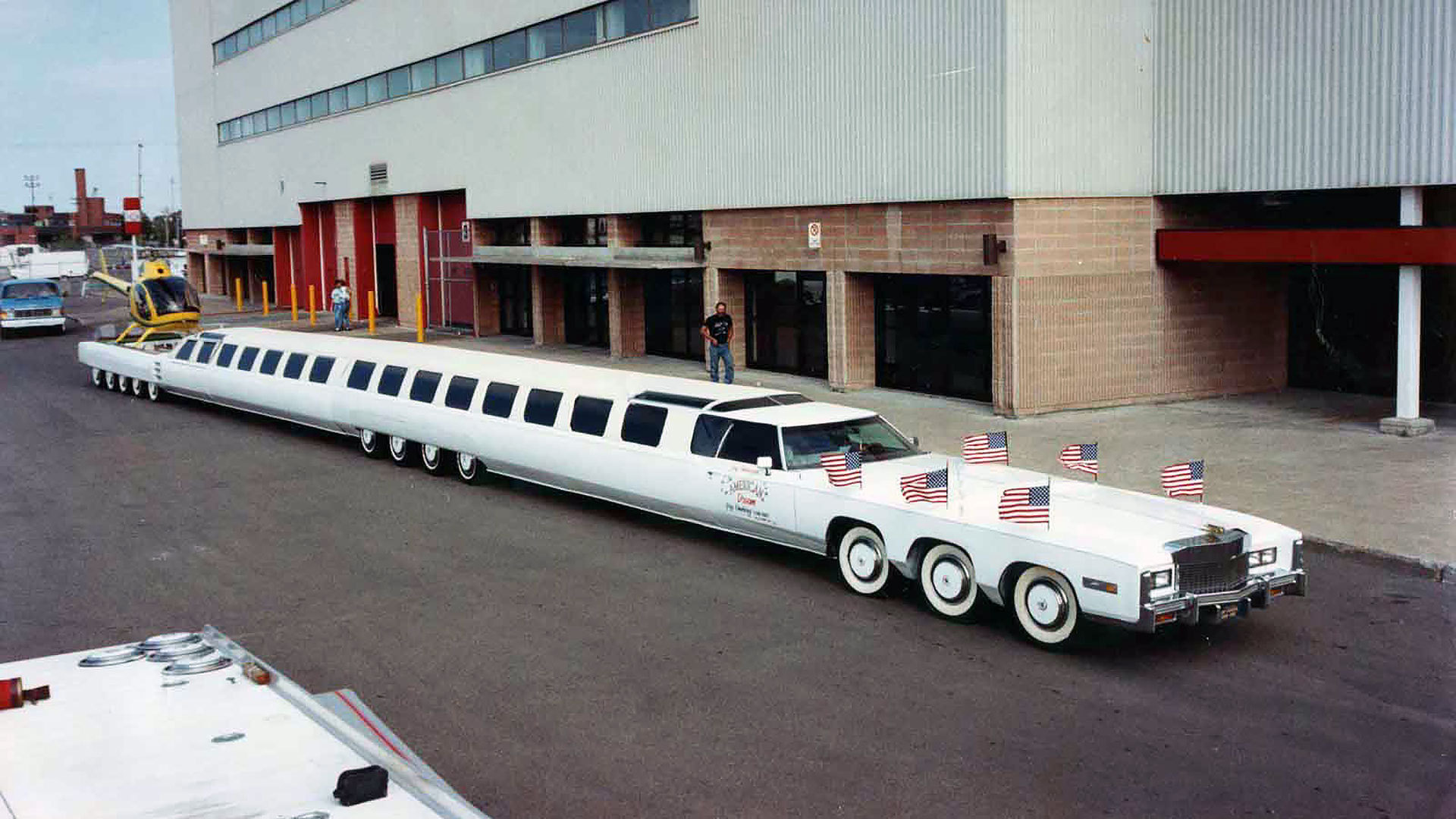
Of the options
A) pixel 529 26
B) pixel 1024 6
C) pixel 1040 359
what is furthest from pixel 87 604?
pixel 529 26

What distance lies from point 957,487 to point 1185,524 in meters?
1.87

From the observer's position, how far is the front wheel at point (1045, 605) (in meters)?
9.40

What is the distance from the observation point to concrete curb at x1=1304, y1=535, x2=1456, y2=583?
37.5 feet

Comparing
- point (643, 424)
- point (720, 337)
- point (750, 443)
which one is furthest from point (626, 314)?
point (750, 443)

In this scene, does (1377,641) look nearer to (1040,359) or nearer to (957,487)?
(957,487)

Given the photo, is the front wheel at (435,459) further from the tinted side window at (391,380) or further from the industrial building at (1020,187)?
the industrial building at (1020,187)

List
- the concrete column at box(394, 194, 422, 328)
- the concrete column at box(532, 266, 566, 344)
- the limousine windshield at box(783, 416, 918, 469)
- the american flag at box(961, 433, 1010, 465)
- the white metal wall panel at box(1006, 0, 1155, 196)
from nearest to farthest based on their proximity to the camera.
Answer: the american flag at box(961, 433, 1010, 465), the limousine windshield at box(783, 416, 918, 469), the white metal wall panel at box(1006, 0, 1155, 196), the concrete column at box(532, 266, 566, 344), the concrete column at box(394, 194, 422, 328)

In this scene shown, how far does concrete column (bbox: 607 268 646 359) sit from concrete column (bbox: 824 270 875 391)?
25.7 feet

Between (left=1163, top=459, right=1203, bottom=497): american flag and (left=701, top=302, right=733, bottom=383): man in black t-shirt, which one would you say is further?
(left=701, top=302, right=733, bottom=383): man in black t-shirt

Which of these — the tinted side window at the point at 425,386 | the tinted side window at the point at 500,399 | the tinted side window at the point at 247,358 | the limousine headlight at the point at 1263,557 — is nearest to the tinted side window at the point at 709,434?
the tinted side window at the point at 500,399

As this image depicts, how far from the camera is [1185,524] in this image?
9.73 meters

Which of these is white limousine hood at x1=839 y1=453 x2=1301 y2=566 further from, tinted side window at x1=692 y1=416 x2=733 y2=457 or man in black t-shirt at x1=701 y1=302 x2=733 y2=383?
man in black t-shirt at x1=701 y1=302 x2=733 y2=383

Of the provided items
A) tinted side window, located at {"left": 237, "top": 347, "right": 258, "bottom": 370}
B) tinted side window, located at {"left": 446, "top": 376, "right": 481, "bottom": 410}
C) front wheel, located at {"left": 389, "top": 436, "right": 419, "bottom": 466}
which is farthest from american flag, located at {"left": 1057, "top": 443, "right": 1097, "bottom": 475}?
tinted side window, located at {"left": 237, "top": 347, "right": 258, "bottom": 370}

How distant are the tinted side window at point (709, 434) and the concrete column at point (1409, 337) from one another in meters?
10.6
